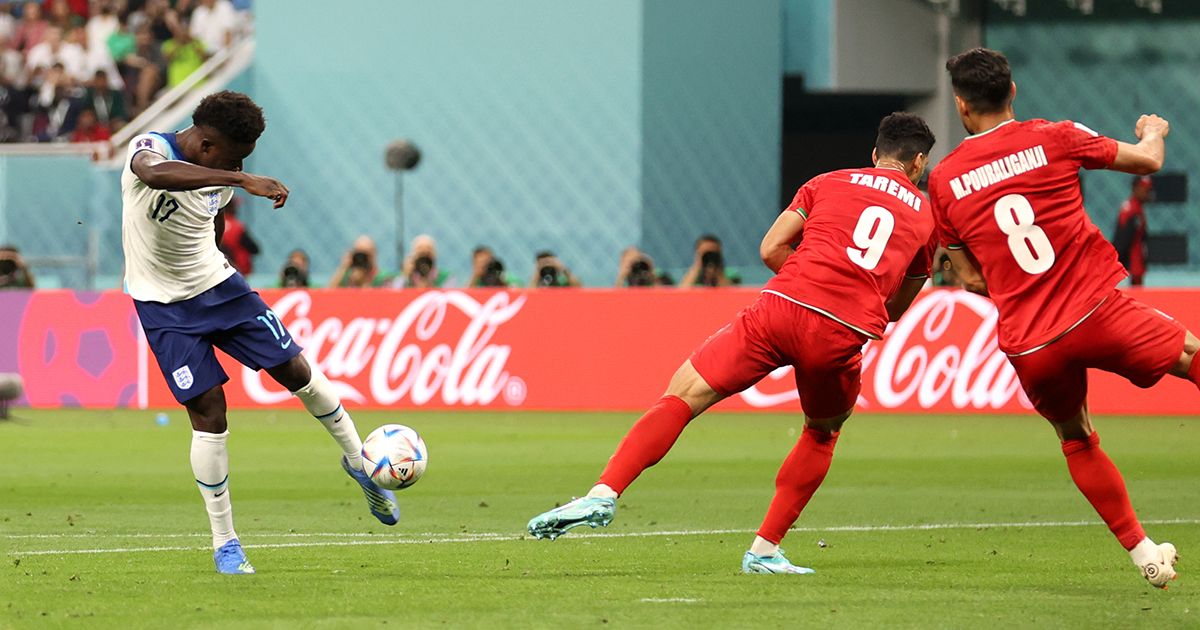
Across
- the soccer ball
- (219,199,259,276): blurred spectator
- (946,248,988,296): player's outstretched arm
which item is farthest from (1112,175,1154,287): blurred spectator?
(946,248,988,296): player's outstretched arm

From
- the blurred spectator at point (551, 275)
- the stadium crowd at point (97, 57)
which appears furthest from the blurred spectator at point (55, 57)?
the blurred spectator at point (551, 275)

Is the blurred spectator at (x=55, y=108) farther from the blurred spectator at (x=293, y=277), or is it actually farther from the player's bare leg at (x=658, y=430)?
the player's bare leg at (x=658, y=430)

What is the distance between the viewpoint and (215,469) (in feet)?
27.5

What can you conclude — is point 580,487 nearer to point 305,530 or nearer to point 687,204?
point 305,530

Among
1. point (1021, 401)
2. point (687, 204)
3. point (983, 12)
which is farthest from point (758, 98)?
point (1021, 401)

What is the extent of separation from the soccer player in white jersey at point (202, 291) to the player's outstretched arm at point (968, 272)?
9.50 feet

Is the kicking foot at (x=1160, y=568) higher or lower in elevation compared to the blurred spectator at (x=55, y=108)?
higher

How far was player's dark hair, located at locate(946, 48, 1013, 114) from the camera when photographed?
294 inches

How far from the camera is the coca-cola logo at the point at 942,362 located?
19.2 meters

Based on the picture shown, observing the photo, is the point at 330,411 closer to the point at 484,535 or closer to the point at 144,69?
the point at 484,535

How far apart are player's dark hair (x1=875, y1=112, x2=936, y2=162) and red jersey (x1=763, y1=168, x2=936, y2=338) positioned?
9 centimetres

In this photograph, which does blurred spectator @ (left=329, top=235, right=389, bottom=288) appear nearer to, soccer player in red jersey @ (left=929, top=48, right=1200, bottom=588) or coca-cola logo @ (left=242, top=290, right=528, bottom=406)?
coca-cola logo @ (left=242, top=290, right=528, bottom=406)

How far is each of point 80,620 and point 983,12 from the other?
75.6ft

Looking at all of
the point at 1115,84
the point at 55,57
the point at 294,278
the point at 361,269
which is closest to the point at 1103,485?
the point at 361,269
